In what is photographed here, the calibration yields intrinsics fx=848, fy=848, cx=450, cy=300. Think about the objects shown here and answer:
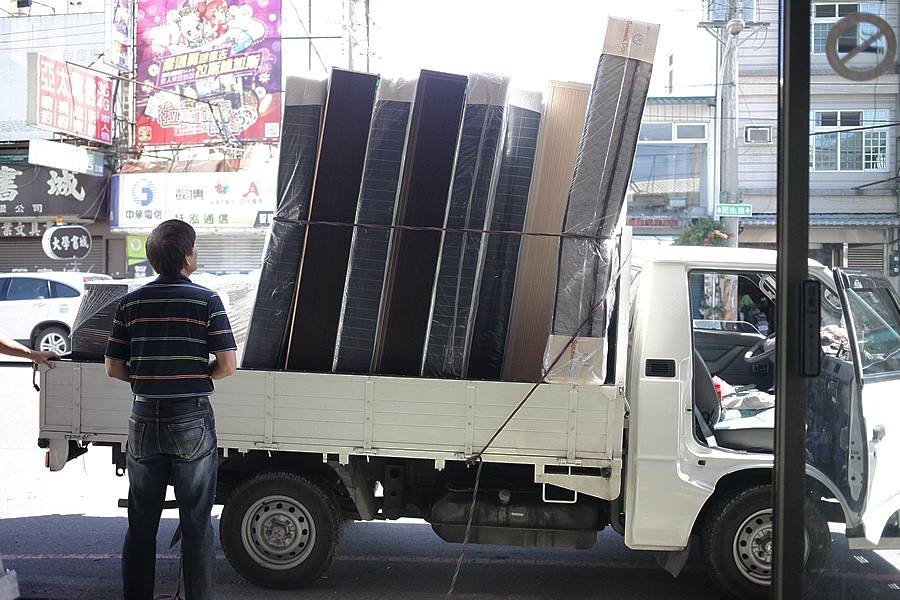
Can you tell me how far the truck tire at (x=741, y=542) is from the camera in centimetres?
455

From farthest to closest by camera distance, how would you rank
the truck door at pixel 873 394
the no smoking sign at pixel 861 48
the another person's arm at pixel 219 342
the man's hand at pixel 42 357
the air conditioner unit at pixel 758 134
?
1. the air conditioner unit at pixel 758 134
2. the man's hand at pixel 42 357
3. the another person's arm at pixel 219 342
4. the truck door at pixel 873 394
5. the no smoking sign at pixel 861 48

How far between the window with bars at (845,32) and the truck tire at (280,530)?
3.39m

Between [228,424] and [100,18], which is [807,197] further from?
[100,18]

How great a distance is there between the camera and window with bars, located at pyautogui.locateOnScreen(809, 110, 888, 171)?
2.78 m

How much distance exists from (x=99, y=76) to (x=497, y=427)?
20.5 metres

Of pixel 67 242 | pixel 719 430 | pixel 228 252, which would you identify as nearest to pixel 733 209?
pixel 719 430

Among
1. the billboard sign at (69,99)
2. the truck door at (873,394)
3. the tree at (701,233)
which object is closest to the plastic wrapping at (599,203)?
the truck door at (873,394)

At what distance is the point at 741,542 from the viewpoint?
4.58 metres

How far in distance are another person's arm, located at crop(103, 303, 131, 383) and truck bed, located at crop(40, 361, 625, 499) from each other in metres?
0.76

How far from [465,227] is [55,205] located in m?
20.4

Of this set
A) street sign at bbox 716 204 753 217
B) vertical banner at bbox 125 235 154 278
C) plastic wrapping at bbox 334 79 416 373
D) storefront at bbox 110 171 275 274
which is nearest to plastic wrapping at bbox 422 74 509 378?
plastic wrapping at bbox 334 79 416 373

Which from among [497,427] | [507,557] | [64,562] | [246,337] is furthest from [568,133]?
[64,562]

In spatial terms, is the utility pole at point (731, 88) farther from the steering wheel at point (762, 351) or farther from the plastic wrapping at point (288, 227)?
the plastic wrapping at point (288, 227)

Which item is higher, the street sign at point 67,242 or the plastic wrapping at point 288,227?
the street sign at point 67,242
